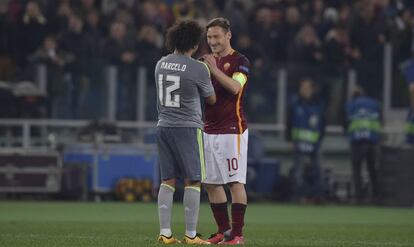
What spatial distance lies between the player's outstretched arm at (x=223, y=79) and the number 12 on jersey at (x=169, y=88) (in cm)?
46

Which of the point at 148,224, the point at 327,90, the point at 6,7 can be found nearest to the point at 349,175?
the point at 327,90

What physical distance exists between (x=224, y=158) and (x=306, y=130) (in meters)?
12.0

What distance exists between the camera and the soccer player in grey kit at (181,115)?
1278 centimetres

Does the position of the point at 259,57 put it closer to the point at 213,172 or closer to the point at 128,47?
the point at 128,47

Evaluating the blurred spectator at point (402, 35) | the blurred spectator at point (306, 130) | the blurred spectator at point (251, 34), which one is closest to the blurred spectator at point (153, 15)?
the blurred spectator at point (251, 34)

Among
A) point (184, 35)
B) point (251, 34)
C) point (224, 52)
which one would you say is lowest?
point (224, 52)

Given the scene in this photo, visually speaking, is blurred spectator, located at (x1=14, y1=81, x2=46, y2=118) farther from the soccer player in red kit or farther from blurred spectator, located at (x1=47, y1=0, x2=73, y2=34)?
the soccer player in red kit

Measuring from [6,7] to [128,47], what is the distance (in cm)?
249

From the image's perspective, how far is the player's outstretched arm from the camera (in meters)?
13.0

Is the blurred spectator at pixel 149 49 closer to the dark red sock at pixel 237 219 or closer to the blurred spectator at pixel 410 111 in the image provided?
the blurred spectator at pixel 410 111

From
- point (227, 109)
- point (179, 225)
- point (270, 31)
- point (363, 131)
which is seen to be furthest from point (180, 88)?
point (270, 31)

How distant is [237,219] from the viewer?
13.3 meters

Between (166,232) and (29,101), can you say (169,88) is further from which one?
(29,101)

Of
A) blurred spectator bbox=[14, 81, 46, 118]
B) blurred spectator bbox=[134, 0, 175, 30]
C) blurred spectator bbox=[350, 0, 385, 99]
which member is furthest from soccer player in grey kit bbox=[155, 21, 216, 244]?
blurred spectator bbox=[350, 0, 385, 99]
